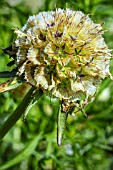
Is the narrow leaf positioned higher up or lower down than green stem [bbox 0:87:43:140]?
lower down

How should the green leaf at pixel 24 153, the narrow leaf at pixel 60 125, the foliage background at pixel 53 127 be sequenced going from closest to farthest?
the narrow leaf at pixel 60 125
the green leaf at pixel 24 153
the foliage background at pixel 53 127

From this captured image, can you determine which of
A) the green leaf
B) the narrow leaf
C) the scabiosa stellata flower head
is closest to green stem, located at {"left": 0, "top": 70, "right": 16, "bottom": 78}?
the scabiosa stellata flower head

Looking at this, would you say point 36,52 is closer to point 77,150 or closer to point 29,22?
point 29,22

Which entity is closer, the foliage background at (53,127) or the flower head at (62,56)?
the flower head at (62,56)

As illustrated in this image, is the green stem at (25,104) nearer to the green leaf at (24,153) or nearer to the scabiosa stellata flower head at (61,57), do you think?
the scabiosa stellata flower head at (61,57)

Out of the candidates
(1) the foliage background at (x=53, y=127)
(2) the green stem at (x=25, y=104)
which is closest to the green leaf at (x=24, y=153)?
(1) the foliage background at (x=53, y=127)

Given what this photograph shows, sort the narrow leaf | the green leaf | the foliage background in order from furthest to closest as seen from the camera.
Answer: the foliage background, the green leaf, the narrow leaf

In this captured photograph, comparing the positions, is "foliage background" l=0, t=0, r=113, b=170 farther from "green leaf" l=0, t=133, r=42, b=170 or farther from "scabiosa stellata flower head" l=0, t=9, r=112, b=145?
"scabiosa stellata flower head" l=0, t=9, r=112, b=145
